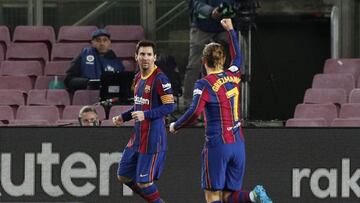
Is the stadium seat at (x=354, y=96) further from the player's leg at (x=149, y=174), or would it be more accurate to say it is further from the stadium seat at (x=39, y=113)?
the player's leg at (x=149, y=174)

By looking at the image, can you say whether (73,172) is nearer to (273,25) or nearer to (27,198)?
(27,198)

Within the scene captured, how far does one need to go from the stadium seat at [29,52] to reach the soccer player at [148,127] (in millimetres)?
4947

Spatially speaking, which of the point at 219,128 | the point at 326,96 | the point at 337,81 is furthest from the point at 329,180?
the point at 337,81

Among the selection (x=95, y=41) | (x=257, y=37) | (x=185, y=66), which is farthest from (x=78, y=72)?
(x=257, y=37)

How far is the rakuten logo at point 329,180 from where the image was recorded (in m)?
11.7

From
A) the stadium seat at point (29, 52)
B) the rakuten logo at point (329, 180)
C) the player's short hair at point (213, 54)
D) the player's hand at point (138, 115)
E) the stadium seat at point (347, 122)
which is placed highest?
the stadium seat at point (29, 52)

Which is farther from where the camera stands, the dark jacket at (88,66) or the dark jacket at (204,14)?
the dark jacket at (88,66)

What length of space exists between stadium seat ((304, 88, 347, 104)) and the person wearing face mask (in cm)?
227

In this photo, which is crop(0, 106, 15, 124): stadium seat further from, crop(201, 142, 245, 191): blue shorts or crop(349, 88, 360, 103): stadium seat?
crop(201, 142, 245, 191): blue shorts

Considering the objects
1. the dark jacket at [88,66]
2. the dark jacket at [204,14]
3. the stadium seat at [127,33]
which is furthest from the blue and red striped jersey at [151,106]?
the stadium seat at [127,33]

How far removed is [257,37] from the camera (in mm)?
16656

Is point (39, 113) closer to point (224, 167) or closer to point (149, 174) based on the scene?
point (149, 174)

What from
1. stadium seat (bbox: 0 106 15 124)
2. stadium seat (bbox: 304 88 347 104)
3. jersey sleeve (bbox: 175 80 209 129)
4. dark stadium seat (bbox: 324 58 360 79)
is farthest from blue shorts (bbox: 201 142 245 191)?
dark stadium seat (bbox: 324 58 360 79)

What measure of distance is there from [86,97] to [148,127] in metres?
3.82
